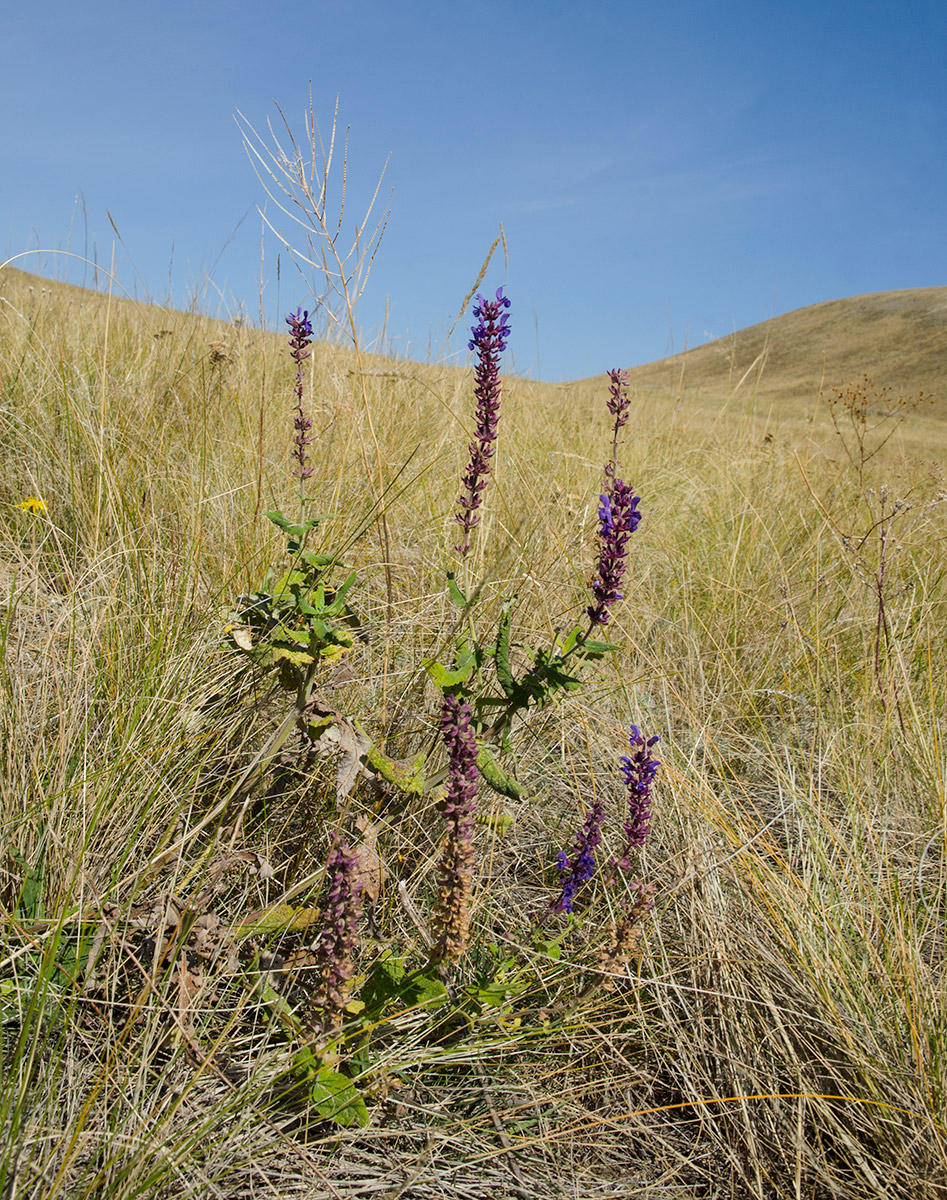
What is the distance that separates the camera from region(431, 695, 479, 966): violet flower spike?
104 cm

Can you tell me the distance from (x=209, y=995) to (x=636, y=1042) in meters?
0.73

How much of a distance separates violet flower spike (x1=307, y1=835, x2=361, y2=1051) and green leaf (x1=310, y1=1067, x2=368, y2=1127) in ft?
0.16

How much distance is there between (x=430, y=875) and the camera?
1.51m

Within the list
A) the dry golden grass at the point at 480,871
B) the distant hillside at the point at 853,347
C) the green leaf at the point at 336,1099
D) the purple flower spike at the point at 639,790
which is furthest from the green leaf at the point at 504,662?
the distant hillside at the point at 853,347

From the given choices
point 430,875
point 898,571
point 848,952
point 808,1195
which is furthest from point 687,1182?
point 898,571

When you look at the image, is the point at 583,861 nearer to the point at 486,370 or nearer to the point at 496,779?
the point at 496,779

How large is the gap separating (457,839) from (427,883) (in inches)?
20.2

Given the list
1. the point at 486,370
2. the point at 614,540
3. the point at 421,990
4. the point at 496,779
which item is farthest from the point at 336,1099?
the point at 486,370

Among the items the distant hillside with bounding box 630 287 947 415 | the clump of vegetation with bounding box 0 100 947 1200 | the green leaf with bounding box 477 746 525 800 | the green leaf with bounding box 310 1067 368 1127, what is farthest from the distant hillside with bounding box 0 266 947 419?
the green leaf with bounding box 310 1067 368 1127

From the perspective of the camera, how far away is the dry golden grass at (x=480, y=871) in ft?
3.33

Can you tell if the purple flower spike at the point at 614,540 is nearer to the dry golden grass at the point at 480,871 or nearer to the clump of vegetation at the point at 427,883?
the clump of vegetation at the point at 427,883

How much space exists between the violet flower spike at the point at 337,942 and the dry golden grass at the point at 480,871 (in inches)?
3.4

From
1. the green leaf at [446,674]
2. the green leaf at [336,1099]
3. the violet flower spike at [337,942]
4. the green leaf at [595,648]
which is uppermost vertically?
the green leaf at [595,648]

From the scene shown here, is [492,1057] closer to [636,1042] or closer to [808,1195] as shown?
[636,1042]
